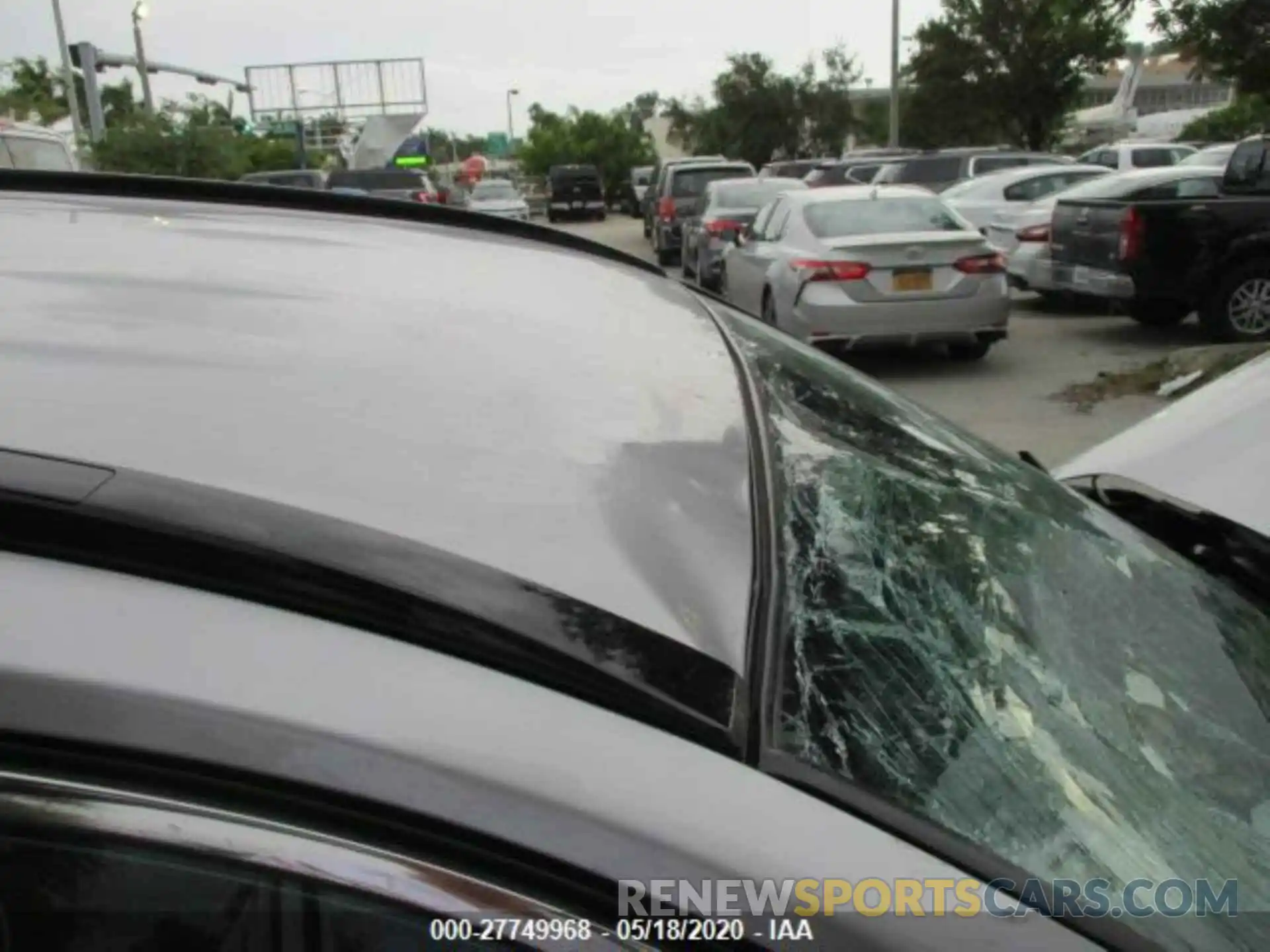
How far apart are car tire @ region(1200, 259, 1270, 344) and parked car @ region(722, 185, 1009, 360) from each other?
2.11 meters

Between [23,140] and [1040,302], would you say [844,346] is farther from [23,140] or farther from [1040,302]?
[23,140]

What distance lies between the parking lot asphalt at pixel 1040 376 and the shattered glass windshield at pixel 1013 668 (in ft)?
16.9

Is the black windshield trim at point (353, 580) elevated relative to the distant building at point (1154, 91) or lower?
lower

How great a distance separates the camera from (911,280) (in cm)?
963

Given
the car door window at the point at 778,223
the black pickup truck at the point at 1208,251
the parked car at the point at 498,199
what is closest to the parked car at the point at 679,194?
the car door window at the point at 778,223

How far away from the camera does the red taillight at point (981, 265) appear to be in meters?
9.68

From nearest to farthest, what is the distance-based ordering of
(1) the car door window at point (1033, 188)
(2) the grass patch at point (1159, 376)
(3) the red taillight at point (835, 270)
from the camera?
1. (2) the grass patch at point (1159, 376)
2. (3) the red taillight at point (835, 270)
3. (1) the car door window at point (1033, 188)

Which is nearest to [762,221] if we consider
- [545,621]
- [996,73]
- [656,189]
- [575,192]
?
[545,621]

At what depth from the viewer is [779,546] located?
1291 millimetres

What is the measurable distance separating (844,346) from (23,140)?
7.53 metres

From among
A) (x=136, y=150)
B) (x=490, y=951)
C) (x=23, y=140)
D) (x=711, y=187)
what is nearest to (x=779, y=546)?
(x=490, y=951)

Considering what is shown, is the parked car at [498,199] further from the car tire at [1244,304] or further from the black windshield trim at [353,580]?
the black windshield trim at [353,580]

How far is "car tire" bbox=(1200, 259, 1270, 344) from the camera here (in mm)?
10516

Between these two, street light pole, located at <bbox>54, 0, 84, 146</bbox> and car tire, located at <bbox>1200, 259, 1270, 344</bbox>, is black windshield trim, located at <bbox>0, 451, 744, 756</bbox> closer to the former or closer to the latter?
car tire, located at <bbox>1200, 259, 1270, 344</bbox>
